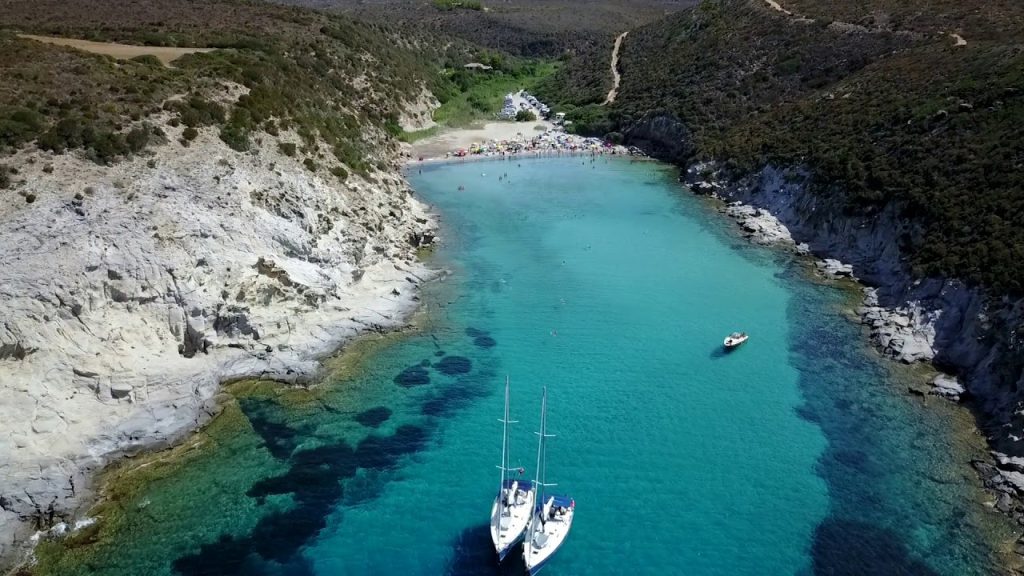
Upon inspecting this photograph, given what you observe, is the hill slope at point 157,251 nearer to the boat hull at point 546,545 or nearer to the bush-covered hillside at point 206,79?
the bush-covered hillside at point 206,79

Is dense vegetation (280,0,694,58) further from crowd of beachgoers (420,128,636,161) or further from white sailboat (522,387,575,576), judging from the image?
Result: white sailboat (522,387,575,576)

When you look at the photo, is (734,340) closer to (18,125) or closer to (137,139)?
(137,139)

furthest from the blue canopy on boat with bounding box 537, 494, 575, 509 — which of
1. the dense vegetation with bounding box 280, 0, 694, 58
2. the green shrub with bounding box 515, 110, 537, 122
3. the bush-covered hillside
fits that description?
the dense vegetation with bounding box 280, 0, 694, 58

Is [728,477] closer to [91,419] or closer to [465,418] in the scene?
[465,418]

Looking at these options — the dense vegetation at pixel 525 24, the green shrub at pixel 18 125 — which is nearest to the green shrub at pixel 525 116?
the dense vegetation at pixel 525 24

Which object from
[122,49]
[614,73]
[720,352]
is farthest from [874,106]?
[122,49]

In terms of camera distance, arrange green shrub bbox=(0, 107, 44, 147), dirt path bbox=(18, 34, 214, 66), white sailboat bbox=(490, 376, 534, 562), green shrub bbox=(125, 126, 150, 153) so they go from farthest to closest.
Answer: dirt path bbox=(18, 34, 214, 66) < green shrub bbox=(125, 126, 150, 153) < green shrub bbox=(0, 107, 44, 147) < white sailboat bbox=(490, 376, 534, 562)
